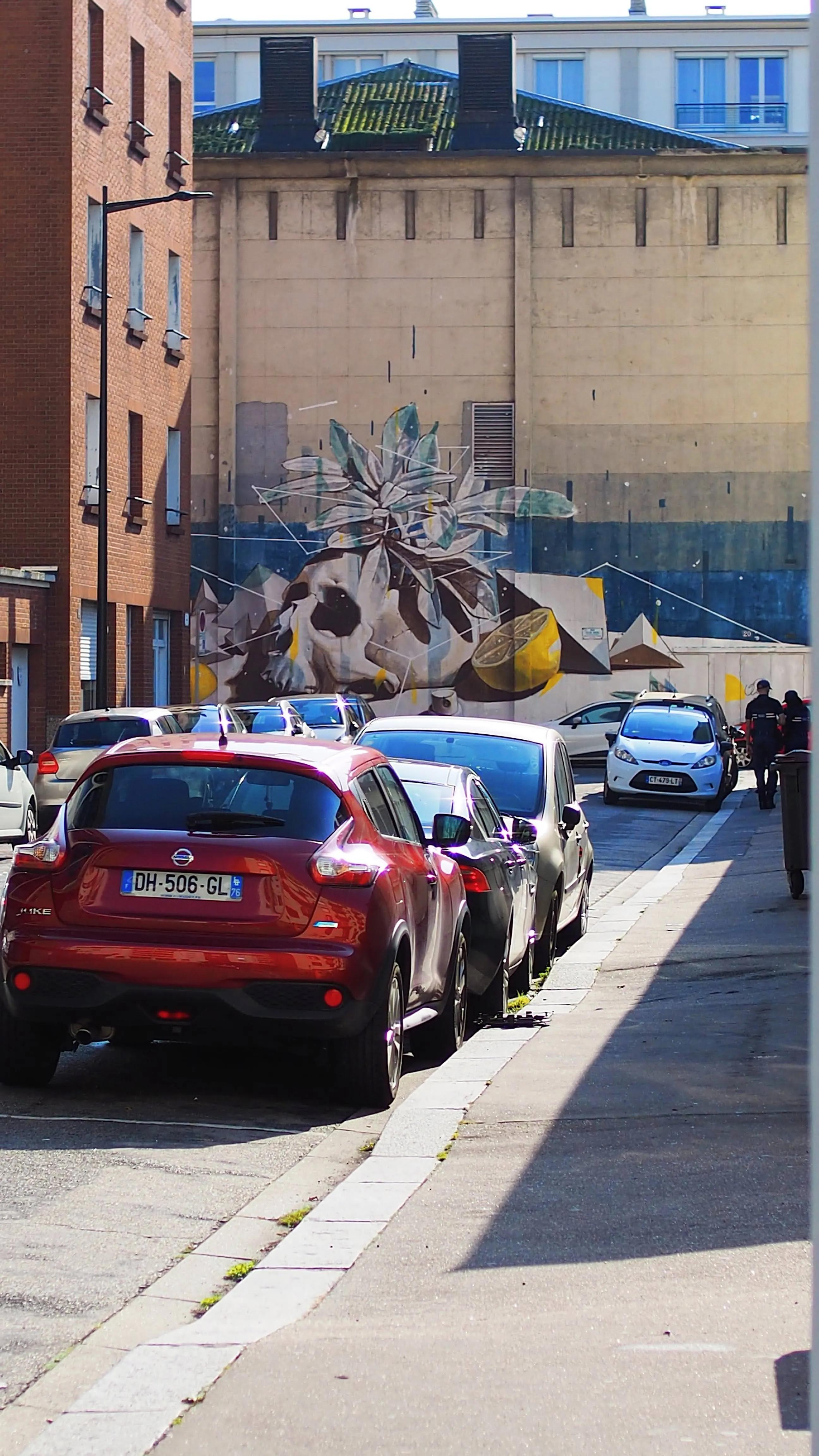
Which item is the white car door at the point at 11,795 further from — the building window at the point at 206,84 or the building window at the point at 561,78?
the building window at the point at 206,84

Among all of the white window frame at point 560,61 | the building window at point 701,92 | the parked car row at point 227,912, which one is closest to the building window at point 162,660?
the parked car row at point 227,912

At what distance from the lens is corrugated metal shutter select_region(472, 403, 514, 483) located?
45.8 metres

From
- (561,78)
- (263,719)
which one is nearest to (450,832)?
(263,719)

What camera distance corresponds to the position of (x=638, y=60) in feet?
220

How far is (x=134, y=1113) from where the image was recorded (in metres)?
7.84

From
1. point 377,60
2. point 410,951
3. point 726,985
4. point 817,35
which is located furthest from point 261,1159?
point 377,60

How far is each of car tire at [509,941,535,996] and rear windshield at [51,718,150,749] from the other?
1193 cm

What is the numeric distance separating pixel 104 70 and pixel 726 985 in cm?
2742

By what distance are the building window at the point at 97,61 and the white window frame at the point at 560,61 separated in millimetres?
35364

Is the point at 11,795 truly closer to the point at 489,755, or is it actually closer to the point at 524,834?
the point at 489,755

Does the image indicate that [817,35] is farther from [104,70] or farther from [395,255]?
[395,255]

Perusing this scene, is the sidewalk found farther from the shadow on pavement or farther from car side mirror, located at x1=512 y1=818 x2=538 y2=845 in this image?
car side mirror, located at x1=512 y1=818 x2=538 y2=845

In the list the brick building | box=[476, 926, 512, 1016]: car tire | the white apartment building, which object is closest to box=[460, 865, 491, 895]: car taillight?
box=[476, 926, 512, 1016]: car tire

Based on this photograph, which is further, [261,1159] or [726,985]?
[726,985]
